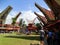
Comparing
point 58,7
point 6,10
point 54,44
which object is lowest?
point 54,44

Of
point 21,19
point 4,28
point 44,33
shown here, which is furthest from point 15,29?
point 44,33

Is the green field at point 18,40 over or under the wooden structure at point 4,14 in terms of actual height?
under

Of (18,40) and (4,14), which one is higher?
(4,14)

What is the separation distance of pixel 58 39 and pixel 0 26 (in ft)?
340

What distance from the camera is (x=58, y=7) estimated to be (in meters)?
10.1

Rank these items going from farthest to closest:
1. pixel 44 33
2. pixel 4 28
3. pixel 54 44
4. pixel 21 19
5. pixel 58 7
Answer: pixel 21 19 < pixel 4 28 < pixel 44 33 < pixel 54 44 < pixel 58 7

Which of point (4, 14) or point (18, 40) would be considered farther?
point (4, 14)

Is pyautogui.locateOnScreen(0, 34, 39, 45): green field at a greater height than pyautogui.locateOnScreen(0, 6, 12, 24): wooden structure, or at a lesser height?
lesser

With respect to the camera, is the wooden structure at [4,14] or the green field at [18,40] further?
the wooden structure at [4,14]

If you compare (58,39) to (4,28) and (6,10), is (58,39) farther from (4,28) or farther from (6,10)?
(6,10)

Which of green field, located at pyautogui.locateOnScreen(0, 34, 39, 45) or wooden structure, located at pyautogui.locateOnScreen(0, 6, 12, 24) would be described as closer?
green field, located at pyautogui.locateOnScreen(0, 34, 39, 45)

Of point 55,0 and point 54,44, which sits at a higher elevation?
point 55,0

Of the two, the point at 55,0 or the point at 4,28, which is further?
the point at 4,28

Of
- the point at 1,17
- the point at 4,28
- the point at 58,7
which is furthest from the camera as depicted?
the point at 1,17
